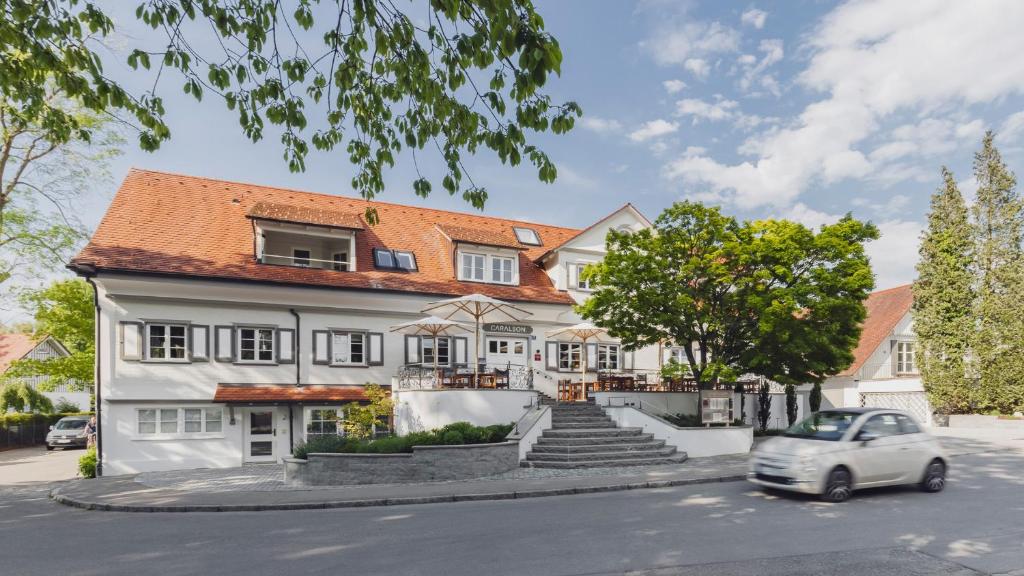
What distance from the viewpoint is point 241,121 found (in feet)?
22.9

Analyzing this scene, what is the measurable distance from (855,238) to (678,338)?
6591 mm

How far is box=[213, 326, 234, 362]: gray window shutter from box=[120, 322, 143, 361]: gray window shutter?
2.17 m

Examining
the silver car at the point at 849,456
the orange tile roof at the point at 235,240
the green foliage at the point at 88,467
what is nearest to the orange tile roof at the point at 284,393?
the orange tile roof at the point at 235,240

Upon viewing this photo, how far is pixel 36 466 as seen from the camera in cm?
2267

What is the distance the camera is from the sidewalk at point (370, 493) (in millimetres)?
11961

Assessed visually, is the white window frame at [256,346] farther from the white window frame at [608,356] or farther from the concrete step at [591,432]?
the white window frame at [608,356]

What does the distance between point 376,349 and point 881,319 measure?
30869mm

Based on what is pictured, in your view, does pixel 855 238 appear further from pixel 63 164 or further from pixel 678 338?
pixel 63 164

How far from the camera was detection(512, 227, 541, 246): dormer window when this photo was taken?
29391mm

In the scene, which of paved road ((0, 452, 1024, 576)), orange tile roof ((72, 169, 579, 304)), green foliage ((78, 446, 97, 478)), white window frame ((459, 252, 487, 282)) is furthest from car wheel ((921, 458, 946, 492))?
green foliage ((78, 446, 97, 478))

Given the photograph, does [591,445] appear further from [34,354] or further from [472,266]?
[34,354]

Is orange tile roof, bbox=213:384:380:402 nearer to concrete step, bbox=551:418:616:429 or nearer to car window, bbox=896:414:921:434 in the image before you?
concrete step, bbox=551:418:616:429

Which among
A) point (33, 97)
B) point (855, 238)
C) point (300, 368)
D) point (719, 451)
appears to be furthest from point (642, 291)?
point (33, 97)

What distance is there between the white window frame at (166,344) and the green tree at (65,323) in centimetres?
1599
